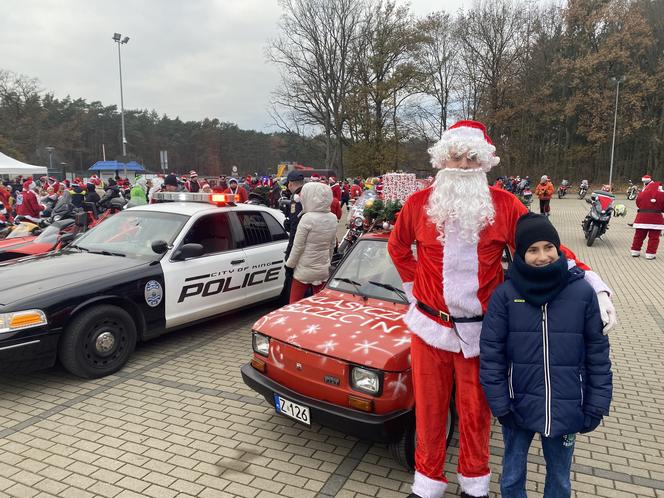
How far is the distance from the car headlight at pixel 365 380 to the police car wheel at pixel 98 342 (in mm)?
2895

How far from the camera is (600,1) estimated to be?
39.8 m

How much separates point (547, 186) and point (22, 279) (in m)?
18.0

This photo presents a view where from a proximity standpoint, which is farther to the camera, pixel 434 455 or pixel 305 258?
pixel 305 258

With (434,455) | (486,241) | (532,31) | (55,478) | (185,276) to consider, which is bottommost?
(55,478)

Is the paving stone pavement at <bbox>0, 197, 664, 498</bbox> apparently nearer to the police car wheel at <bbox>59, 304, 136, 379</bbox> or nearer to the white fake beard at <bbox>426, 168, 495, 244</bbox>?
the police car wheel at <bbox>59, 304, 136, 379</bbox>

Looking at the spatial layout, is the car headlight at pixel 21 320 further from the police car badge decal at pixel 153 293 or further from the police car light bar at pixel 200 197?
the police car light bar at pixel 200 197

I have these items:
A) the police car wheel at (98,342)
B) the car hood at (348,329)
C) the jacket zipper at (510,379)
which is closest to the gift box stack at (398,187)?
the car hood at (348,329)

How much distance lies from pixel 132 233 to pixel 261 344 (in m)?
2.96

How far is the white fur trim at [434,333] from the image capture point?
2.60 m

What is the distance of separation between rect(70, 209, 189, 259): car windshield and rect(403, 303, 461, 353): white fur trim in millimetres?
3571

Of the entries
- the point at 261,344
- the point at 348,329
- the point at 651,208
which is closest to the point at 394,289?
the point at 348,329

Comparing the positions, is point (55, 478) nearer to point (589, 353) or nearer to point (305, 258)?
point (305, 258)

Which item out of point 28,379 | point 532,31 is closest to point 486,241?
point 28,379

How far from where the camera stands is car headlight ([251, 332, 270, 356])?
11.7 feet
